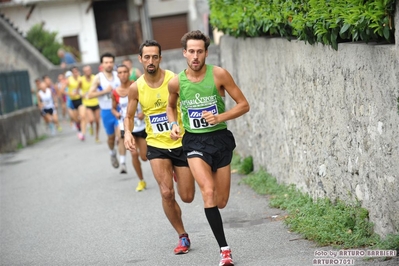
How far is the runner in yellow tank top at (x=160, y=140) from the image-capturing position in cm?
840

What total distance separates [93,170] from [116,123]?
165 cm

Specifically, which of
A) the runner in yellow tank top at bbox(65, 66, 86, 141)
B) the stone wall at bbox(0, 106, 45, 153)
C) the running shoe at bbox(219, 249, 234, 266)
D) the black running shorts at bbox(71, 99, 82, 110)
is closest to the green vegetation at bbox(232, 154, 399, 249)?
the running shoe at bbox(219, 249, 234, 266)

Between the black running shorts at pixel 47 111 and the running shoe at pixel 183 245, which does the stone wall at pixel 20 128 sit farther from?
the running shoe at pixel 183 245

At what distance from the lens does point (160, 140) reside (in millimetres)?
8859

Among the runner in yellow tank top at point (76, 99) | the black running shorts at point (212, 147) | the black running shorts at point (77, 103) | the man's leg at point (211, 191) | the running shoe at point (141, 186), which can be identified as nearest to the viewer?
the man's leg at point (211, 191)

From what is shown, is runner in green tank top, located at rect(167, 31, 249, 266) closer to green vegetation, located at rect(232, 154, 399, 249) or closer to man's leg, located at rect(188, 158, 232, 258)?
man's leg, located at rect(188, 158, 232, 258)

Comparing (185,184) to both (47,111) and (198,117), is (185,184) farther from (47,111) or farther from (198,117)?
(47,111)

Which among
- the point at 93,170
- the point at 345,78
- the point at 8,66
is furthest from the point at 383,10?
the point at 8,66

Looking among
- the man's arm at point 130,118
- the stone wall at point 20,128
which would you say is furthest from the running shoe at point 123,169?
the stone wall at point 20,128

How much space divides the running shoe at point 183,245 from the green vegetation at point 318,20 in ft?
7.79

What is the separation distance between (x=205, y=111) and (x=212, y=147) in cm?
40

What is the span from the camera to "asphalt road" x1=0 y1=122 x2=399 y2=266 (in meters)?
8.15

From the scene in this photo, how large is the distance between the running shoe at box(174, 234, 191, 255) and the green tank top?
1151mm

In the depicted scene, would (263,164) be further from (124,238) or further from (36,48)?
(36,48)
